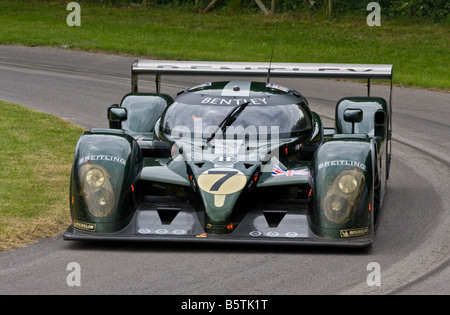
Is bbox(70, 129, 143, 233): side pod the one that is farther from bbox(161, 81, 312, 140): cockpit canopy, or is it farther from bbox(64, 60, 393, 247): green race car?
bbox(161, 81, 312, 140): cockpit canopy

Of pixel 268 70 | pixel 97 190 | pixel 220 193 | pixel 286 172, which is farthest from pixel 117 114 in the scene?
pixel 220 193

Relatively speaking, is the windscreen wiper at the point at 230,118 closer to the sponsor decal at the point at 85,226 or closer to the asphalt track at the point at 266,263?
the asphalt track at the point at 266,263

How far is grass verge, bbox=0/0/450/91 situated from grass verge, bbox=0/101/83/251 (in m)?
9.54

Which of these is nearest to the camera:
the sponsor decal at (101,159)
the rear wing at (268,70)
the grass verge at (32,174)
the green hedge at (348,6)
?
the sponsor decal at (101,159)

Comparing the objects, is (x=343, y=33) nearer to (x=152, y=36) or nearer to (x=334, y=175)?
(x=152, y=36)

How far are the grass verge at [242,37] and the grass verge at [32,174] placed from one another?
9539 millimetres

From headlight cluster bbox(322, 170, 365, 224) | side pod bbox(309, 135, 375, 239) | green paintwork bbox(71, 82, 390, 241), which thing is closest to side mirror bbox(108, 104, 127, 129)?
green paintwork bbox(71, 82, 390, 241)

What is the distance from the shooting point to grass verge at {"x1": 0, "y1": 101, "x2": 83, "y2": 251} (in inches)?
356

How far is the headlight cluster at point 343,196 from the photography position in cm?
808

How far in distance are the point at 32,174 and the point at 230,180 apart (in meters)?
4.36

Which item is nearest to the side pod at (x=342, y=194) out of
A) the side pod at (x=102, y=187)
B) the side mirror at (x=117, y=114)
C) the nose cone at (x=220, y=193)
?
the nose cone at (x=220, y=193)
